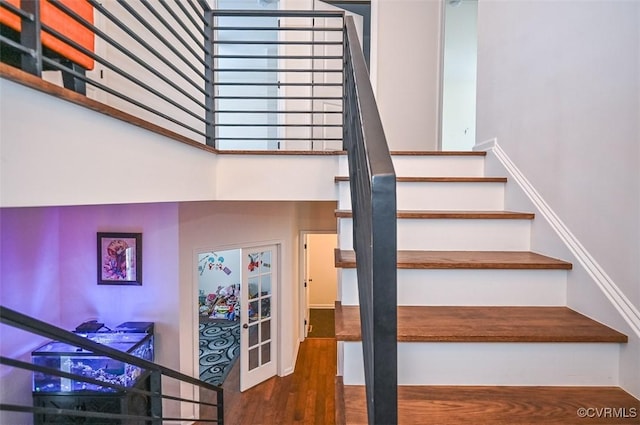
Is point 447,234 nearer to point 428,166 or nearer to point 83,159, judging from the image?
point 428,166

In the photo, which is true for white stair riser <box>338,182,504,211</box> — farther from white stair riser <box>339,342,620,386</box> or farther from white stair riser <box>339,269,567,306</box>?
white stair riser <box>339,342,620,386</box>

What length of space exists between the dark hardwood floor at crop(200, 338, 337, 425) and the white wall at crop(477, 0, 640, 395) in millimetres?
3561

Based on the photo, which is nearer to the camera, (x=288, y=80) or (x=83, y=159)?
(x=83, y=159)

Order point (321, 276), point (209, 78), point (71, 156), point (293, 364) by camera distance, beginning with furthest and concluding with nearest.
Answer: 1. point (321, 276)
2. point (293, 364)
3. point (209, 78)
4. point (71, 156)

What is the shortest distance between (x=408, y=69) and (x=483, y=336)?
11.7 feet

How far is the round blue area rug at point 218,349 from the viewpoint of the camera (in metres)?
5.02

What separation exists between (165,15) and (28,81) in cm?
345

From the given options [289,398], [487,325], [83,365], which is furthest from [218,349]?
[487,325]

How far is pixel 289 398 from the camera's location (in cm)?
439

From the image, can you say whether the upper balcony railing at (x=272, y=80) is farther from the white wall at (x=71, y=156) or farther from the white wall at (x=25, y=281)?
the white wall at (x=25, y=281)

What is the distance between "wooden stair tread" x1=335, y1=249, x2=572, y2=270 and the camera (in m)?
1.38

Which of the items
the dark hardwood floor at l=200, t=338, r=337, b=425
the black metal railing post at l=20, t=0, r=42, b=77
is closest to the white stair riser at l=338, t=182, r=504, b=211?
the black metal railing post at l=20, t=0, r=42, b=77

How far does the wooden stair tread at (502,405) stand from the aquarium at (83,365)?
2636 millimetres

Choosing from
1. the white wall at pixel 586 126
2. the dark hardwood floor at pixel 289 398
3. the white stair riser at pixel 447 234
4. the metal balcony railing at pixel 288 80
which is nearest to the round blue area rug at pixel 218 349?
the dark hardwood floor at pixel 289 398
